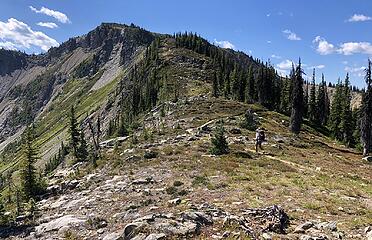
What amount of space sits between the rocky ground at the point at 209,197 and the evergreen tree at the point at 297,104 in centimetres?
2298

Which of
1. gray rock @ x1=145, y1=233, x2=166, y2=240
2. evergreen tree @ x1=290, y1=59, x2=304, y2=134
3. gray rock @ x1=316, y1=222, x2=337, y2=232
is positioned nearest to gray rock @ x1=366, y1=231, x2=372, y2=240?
gray rock @ x1=316, y1=222, x2=337, y2=232

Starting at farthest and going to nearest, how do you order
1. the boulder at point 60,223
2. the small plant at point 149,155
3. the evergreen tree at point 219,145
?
the evergreen tree at point 219,145 < the small plant at point 149,155 < the boulder at point 60,223

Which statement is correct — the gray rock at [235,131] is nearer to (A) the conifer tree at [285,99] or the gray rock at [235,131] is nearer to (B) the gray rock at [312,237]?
(B) the gray rock at [312,237]

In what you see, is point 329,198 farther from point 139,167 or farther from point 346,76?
point 346,76

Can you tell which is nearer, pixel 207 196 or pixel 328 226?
pixel 328 226

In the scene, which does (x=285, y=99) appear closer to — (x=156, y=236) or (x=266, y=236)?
(x=266, y=236)

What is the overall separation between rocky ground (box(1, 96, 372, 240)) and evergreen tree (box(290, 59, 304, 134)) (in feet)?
75.4

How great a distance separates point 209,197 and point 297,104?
5084 centimetres

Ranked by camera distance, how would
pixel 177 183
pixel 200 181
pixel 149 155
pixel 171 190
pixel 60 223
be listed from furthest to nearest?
pixel 149 155 < pixel 200 181 < pixel 177 183 < pixel 171 190 < pixel 60 223

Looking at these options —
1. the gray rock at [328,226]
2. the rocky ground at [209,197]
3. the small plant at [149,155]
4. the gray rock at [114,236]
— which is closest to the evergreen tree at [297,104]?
the rocky ground at [209,197]

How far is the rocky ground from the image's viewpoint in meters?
16.8

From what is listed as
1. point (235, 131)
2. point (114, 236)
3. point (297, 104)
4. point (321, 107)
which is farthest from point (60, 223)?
point (321, 107)

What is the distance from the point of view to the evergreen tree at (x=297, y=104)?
66.7m

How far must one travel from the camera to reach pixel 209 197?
22.6 meters
